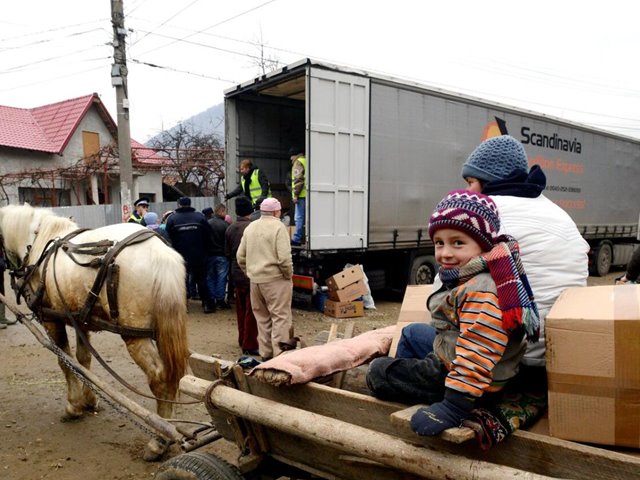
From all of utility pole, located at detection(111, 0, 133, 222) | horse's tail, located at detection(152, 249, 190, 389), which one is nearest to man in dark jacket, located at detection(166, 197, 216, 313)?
utility pole, located at detection(111, 0, 133, 222)

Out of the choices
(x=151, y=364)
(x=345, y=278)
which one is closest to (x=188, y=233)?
(x=345, y=278)

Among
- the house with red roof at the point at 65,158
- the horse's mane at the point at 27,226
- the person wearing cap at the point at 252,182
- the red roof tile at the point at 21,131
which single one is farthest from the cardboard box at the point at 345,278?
the red roof tile at the point at 21,131

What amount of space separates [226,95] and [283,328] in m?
5.32

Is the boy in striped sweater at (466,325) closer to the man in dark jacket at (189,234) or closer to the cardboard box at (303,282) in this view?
the cardboard box at (303,282)

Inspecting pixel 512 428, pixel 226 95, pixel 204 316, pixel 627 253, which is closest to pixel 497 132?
pixel 226 95

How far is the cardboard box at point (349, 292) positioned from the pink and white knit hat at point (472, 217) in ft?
21.6

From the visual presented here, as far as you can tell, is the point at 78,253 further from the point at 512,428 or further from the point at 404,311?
the point at 512,428

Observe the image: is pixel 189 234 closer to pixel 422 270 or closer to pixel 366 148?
pixel 366 148

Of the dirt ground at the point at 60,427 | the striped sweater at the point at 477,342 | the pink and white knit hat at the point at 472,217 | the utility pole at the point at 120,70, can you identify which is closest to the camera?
the striped sweater at the point at 477,342

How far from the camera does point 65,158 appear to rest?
2306 cm

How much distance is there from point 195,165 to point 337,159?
47.7ft

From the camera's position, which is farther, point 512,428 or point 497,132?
point 497,132

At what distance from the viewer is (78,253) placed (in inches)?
152

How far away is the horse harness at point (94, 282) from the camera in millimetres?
3662
